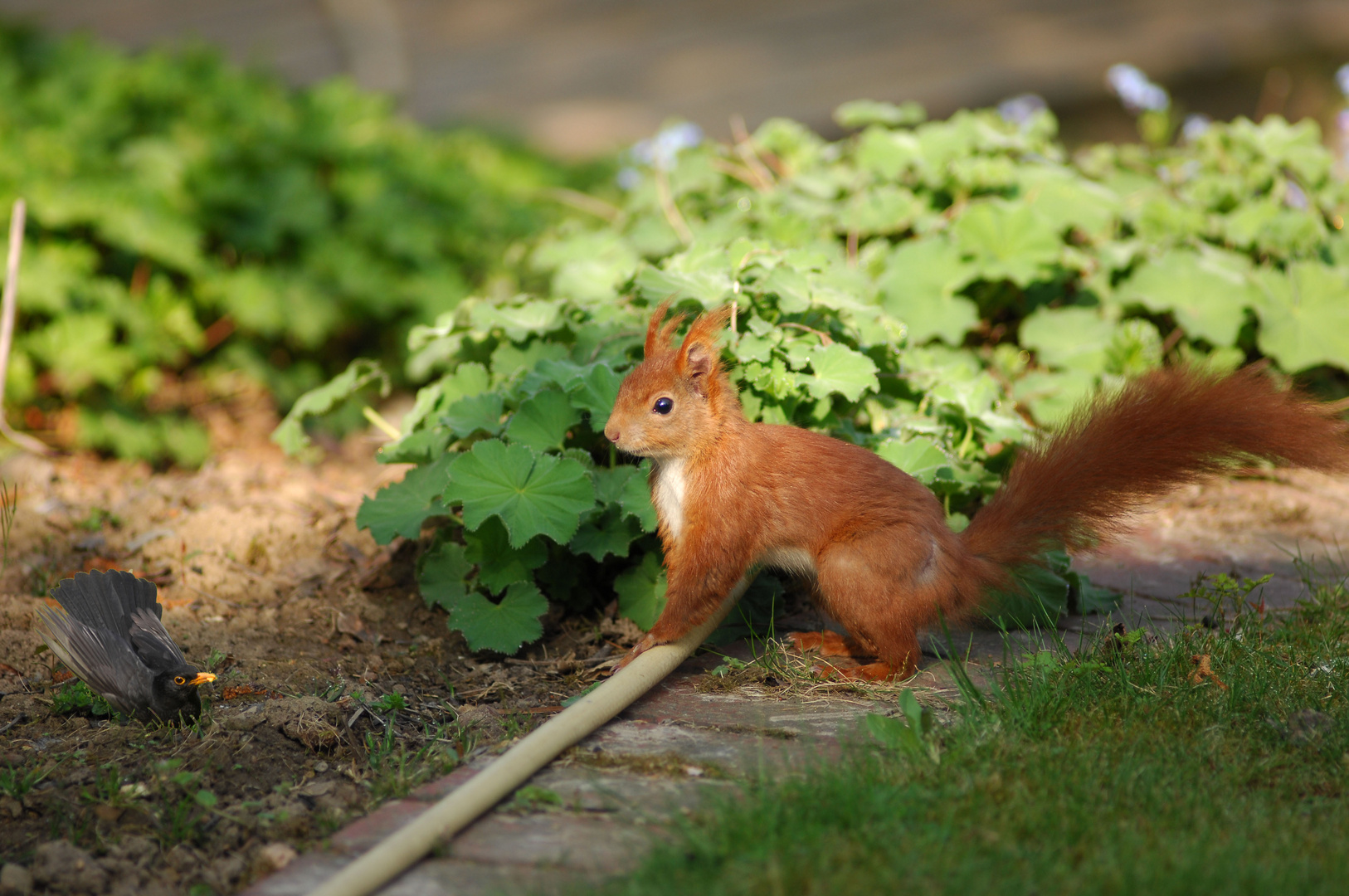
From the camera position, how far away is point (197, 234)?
4.14 metres

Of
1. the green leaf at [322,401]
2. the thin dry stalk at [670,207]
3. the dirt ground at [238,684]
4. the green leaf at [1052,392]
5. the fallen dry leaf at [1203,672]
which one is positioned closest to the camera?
the dirt ground at [238,684]

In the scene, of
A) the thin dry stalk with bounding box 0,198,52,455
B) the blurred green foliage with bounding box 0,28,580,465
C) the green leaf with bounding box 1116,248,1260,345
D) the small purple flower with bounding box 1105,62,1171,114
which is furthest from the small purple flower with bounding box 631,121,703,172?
the thin dry stalk with bounding box 0,198,52,455

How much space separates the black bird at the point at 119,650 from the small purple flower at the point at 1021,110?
3905 mm

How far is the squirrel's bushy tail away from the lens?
2.28 m

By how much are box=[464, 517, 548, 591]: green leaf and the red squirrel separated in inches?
16.9

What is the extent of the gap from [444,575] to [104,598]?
830mm

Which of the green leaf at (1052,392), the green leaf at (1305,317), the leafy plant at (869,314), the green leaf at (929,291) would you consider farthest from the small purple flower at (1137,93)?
the green leaf at (1052,392)

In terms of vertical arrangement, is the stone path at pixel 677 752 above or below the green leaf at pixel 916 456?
below

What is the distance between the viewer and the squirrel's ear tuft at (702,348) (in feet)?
7.83

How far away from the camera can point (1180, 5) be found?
29.7 ft

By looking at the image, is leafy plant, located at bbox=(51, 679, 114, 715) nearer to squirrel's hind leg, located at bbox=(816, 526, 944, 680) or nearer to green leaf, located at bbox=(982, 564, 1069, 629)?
squirrel's hind leg, located at bbox=(816, 526, 944, 680)

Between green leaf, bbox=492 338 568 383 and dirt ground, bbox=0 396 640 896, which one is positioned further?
green leaf, bbox=492 338 568 383

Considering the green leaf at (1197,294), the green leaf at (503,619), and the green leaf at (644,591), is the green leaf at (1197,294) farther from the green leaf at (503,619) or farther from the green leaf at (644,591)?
the green leaf at (503,619)

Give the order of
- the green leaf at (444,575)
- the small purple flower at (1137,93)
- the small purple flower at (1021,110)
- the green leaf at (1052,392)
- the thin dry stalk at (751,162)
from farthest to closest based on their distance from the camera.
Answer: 1. the small purple flower at (1137,93)
2. the small purple flower at (1021,110)
3. the thin dry stalk at (751,162)
4. the green leaf at (1052,392)
5. the green leaf at (444,575)
